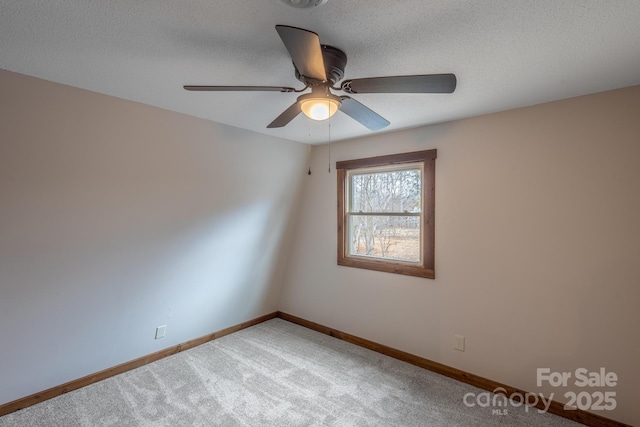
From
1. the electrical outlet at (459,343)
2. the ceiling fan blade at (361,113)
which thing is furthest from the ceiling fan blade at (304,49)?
the electrical outlet at (459,343)

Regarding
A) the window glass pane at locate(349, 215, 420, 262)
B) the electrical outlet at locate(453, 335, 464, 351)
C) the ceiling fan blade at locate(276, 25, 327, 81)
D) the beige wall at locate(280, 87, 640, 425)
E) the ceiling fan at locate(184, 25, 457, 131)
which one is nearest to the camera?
the ceiling fan blade at locate(276, 25, 327, 81)

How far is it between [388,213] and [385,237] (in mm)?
279

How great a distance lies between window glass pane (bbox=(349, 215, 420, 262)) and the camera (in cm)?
313

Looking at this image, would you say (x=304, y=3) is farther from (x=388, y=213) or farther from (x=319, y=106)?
(x=388, y=213)

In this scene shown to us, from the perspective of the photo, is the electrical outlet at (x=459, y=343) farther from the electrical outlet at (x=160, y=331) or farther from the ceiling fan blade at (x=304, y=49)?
the electrical outlet at (x=160, y=331)

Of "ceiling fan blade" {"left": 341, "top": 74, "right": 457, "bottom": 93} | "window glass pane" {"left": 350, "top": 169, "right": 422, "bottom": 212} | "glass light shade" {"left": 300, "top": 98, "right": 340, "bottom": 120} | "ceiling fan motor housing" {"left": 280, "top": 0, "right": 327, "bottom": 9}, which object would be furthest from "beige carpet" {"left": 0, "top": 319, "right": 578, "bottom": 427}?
"ceiling fan motor housing" {"left": 280, "top": 0, "right": 327, "bottom": 9}

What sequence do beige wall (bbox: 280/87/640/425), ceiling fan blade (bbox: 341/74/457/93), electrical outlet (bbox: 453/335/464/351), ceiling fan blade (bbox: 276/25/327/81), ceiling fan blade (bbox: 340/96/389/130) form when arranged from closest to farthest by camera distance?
ceiling fan blade (bbox: 276/25/327/81)
ceiling fan blade (bbox: 341/74/457/93)
ceiling fan blade (bbox: 340/96/389/130)
beige wall (bbox: 280/87/640/425)
electrical outlet (bbox: 453/335/464/351)

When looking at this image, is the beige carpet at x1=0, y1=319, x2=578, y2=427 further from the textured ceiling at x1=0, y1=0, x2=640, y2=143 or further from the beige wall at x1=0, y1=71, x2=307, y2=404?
the textured ceiling at x1=0, y1=0, x2=640, y2=143

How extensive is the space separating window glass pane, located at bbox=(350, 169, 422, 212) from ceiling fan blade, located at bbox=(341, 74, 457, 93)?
1657 mm

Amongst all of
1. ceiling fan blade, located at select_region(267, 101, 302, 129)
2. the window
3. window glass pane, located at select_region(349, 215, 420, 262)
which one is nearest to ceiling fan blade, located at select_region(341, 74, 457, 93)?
ceiling fan blade, located at select_region(267, 101, 302, 129)

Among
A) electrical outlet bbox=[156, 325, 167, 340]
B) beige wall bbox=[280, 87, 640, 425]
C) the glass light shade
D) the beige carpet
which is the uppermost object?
the glass light shade

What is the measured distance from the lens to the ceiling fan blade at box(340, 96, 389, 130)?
1.77 meters

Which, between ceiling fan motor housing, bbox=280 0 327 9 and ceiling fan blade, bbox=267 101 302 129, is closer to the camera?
ceiling fan motor housing, bbox=280 0 327 9

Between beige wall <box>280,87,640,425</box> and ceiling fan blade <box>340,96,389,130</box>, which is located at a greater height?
ceiling fan blade <box>340,96,389,130</box>
